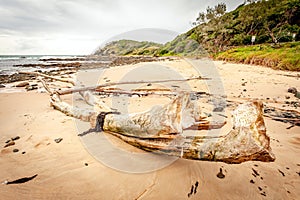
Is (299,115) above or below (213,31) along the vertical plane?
below

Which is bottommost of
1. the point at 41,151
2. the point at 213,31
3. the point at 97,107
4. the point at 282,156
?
the point at 41,151

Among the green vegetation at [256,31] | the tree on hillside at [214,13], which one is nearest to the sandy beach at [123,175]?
the green vegetation at [256,31]

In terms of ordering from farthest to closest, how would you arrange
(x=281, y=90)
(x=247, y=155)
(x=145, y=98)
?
(x=281, y=90) < (x=145, y=98) < (x=247, y=155)

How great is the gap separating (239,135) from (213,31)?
153ft

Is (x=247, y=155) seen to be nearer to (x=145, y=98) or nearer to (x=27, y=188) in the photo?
(x=27, y=188)

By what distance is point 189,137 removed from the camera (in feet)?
6.12

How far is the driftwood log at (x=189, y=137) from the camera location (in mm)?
1535

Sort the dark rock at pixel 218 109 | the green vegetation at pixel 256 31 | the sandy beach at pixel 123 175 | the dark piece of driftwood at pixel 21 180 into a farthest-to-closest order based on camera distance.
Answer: the green vegetation at pixel 256 31
the dark rock at pixel 218 109
the dark piece of driftwood at pixel 21 180
the sandy beach at pixel 123 175

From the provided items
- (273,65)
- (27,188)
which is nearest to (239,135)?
(27,188)

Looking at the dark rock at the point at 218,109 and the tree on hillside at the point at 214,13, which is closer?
the dark rock at the point at 218,109

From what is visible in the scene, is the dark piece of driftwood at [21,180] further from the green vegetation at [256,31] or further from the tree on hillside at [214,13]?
the tree on hillside at [214,13]

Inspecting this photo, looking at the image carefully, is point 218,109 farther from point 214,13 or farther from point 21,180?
point 214,13

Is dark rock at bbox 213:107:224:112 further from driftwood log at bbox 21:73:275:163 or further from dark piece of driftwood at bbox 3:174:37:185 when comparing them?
dark piece of driftwood at bbox 3:174:37:185

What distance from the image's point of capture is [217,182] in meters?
1.79
